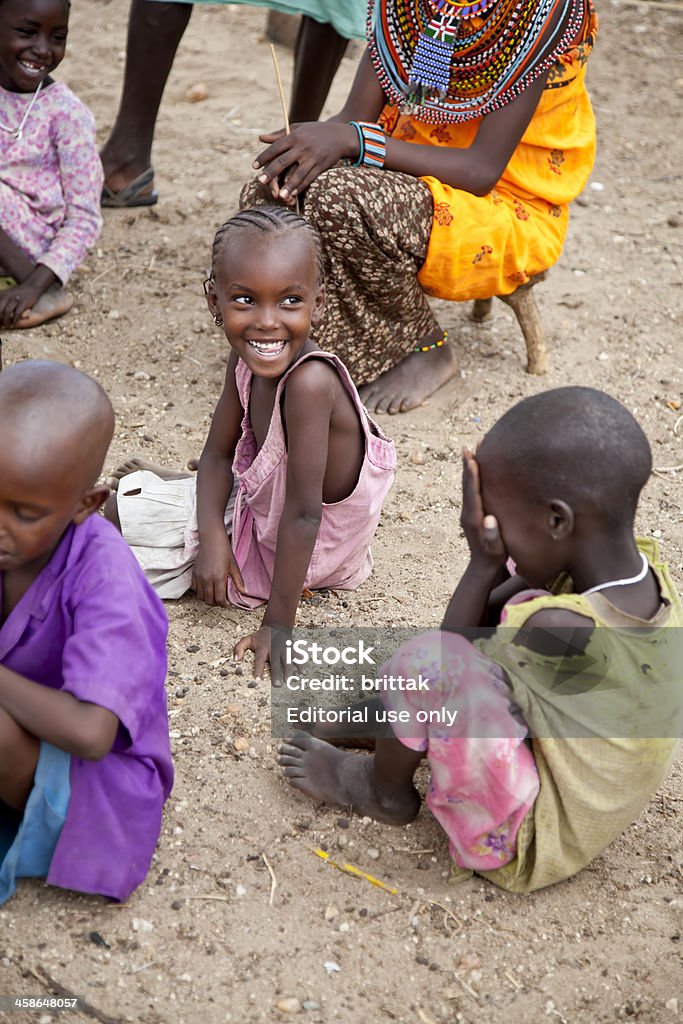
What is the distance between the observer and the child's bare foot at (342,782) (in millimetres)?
2113

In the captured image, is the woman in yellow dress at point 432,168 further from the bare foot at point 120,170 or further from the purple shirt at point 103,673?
the purple shirt at point 103,673

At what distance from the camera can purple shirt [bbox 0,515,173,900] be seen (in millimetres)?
1699

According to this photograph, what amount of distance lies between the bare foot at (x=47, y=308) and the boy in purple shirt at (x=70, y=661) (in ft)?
7.03

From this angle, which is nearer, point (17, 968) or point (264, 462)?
point (17, 968)

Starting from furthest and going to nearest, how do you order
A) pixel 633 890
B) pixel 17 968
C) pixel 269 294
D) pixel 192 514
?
pixel 192 514 < pixel 269 294 < pixel 633 890 < pixel 17 968

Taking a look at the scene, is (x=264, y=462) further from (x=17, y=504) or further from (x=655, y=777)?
(x=655, y=777)

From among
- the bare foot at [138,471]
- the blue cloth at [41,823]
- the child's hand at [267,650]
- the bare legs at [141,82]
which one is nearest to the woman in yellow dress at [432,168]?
the bare foot at [138,471]

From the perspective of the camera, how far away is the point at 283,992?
182 centimetres

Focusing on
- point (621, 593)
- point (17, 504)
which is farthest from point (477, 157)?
point (17, 504)

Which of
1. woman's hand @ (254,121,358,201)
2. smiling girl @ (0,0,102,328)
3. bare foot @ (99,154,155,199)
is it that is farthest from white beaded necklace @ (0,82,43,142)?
woman's hand @ (254,121,358,201)

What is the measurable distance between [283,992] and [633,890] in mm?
681

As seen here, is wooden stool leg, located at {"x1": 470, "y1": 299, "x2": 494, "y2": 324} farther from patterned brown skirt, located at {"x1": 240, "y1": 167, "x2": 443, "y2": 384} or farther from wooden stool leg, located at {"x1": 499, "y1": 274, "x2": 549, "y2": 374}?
patterned brown skirt, located at {"x1": 240, "y1": 167, "x2": 443, "y2": 384}

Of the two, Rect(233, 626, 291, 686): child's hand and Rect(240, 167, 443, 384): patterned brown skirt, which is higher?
Rect(240, 167, 443, 384): patterned brown skirt

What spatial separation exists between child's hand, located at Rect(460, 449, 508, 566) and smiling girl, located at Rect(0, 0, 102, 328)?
2.27 meters
